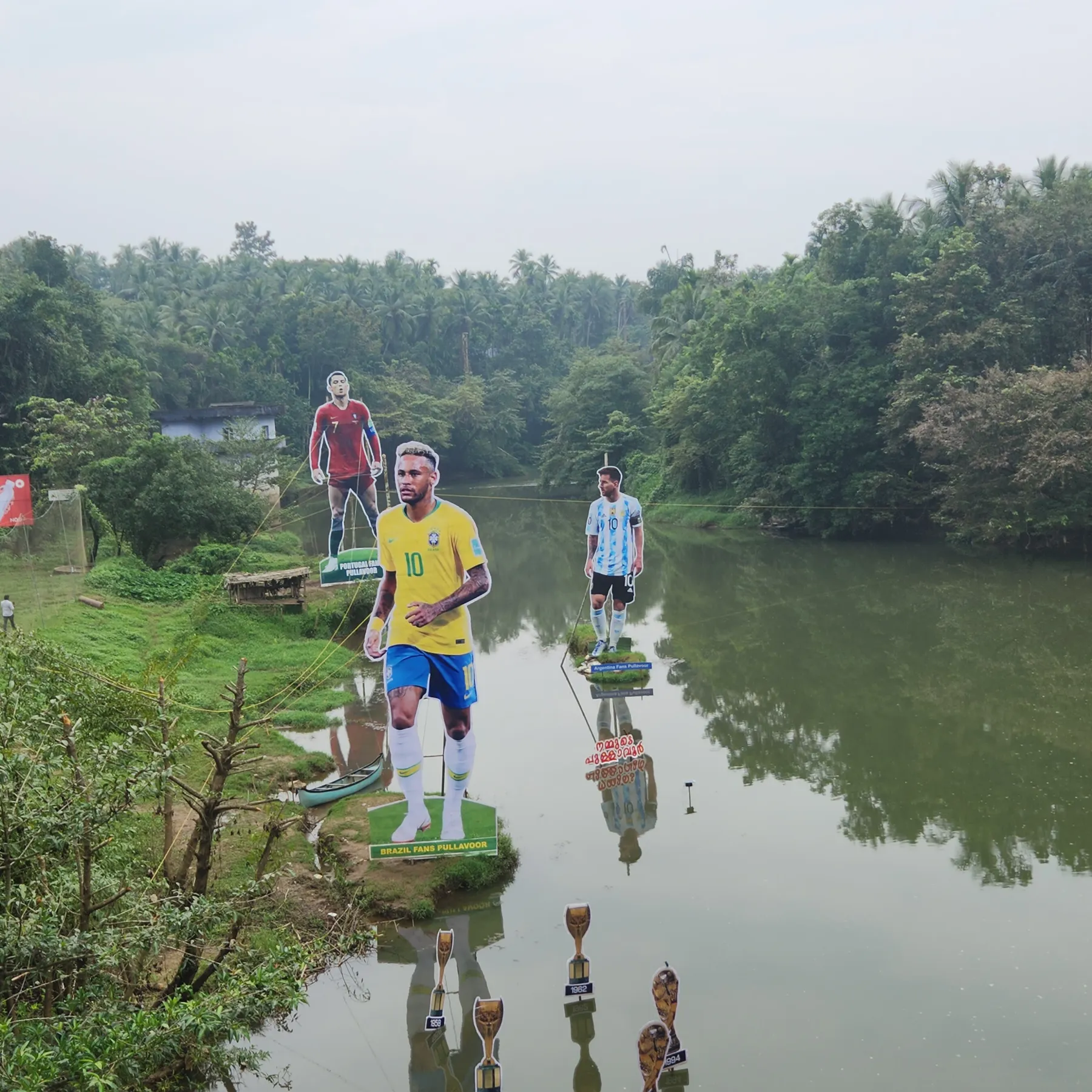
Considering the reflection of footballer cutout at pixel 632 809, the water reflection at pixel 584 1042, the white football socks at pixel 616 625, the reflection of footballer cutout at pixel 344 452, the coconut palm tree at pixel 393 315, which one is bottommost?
the water reflection at pixel 584 1042

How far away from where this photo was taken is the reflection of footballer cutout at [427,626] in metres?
8.82

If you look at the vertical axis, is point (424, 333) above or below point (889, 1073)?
above

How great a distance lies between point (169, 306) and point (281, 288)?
23.0ft

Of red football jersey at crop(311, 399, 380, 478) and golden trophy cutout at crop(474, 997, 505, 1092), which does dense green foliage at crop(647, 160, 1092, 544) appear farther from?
golden trophy cutout at crop(474, 997, 505, 1092)

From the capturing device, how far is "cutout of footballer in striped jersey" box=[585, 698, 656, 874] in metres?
10.1

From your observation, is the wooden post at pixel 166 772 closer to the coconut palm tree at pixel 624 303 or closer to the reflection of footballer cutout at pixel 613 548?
the reflection of footballer cutout at pixel 613 548

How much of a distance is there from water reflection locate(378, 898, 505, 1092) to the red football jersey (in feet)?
28.1

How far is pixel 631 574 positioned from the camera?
15391 millimetres

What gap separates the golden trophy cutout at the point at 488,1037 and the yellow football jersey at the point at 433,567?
10.8 feet

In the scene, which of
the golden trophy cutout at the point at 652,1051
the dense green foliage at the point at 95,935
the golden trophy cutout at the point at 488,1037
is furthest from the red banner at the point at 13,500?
the golden trophy cutout at the point at 652,1051

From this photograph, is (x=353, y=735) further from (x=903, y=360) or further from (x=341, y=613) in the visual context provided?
(x=903, y=360)

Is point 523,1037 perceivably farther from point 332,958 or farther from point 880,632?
point 880,632

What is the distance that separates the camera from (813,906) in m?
8.58

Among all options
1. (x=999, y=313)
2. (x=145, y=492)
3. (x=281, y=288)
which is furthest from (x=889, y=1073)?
(x=281, y=288)
